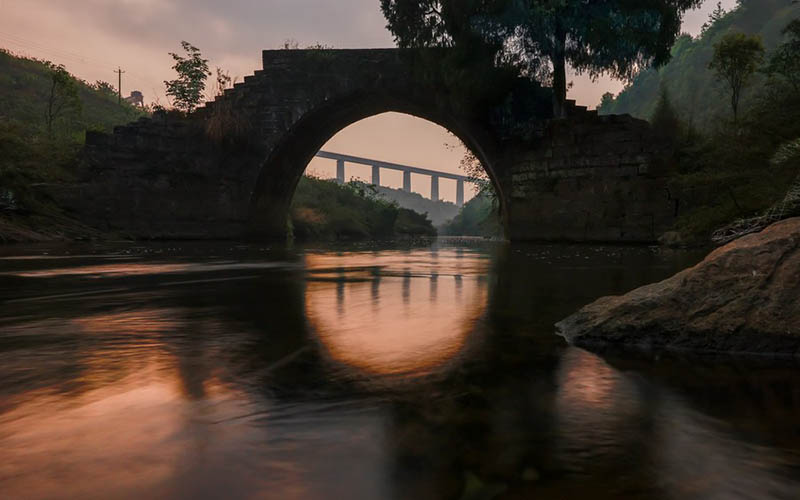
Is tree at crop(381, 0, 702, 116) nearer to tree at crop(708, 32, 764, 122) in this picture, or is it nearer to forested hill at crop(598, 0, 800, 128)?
tree at crop(708, 32, 764, 122)

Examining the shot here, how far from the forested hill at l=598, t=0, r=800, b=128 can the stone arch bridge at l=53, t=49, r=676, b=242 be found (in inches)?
1902

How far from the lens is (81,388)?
4.80 feet

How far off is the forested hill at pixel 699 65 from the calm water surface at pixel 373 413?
200ft

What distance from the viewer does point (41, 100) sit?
104 ft

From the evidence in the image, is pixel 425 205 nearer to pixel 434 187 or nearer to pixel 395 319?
pixel 434 187

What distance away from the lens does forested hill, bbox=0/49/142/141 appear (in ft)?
91.9

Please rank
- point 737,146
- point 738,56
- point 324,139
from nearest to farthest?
point 737,146, point 738,56, point 324,139

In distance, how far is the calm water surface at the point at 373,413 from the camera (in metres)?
0.92

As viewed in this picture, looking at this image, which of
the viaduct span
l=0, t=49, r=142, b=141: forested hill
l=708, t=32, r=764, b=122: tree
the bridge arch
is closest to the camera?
l=708, t=32, r=764, b=122: tree

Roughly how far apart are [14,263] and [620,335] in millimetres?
6805

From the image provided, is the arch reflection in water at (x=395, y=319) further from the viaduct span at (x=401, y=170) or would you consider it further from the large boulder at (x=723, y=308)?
the viaduct span at (x=401, y=170)

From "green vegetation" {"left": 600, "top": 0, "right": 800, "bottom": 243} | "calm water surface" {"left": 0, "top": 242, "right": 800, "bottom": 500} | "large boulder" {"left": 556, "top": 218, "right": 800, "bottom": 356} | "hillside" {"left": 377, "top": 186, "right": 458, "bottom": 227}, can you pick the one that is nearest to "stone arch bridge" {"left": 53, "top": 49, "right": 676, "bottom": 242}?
"green vegetation" {"left": 600, "top": 0, "right": 800, "bottom": 243}

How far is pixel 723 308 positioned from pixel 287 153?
1709 centimetres

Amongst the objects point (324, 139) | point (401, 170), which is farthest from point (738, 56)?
point (401, 170)
